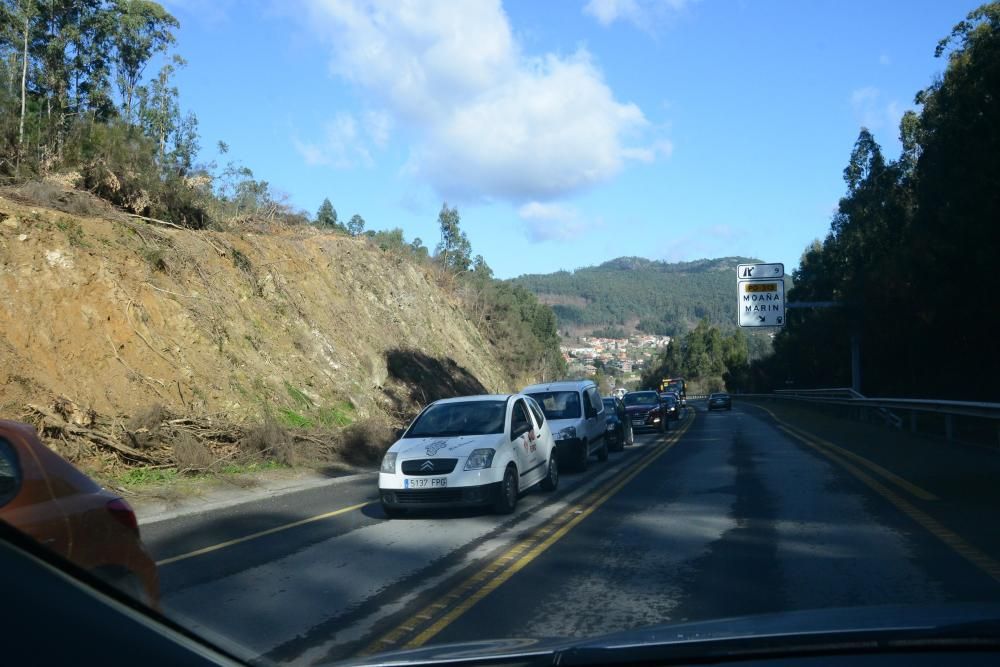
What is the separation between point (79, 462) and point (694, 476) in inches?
416

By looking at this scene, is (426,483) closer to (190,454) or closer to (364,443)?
(190,454)

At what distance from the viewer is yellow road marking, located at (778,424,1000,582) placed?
25.5ft

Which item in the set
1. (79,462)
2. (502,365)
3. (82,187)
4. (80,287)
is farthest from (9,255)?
(502,365)

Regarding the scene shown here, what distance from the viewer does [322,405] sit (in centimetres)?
2583

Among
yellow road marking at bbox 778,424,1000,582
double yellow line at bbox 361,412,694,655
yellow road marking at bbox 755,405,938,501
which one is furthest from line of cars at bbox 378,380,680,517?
yellow road marking at bbox 755,405,938,501

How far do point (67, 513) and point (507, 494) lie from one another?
26.1 ft

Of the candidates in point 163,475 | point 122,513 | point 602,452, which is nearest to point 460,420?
point 163,475

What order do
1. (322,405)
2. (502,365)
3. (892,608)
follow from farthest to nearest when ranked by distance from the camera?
(502,365) < (322,405) < (892,608)

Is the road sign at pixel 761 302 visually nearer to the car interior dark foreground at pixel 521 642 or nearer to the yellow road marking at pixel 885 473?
the yellow road marking at pixel 885 473

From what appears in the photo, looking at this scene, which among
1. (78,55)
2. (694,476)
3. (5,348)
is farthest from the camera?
(78,55)

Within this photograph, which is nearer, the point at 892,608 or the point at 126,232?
the point at 892,608

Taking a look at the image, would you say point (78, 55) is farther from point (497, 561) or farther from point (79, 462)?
point (497, 561)

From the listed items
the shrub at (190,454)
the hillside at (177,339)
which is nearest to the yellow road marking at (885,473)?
the hillside at (177,339)

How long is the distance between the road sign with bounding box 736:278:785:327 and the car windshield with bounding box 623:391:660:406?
19.9ft
